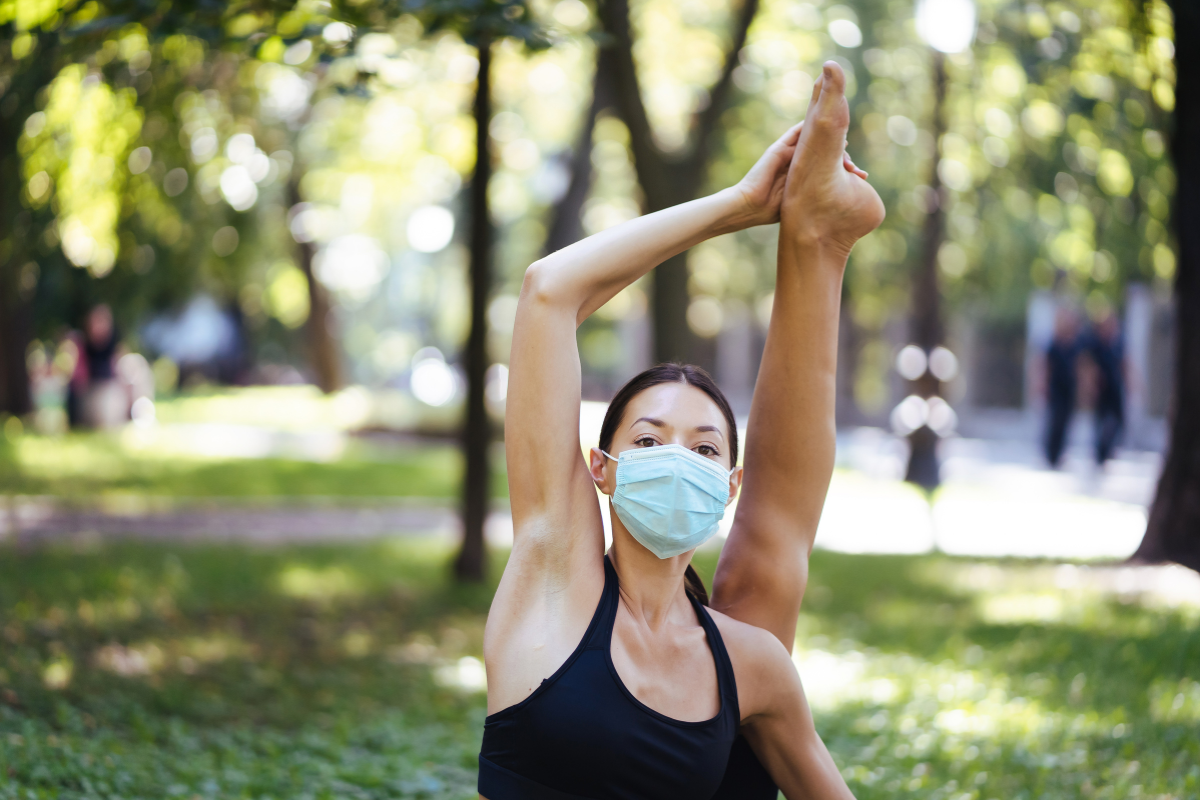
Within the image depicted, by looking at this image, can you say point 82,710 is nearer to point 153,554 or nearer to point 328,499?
point 153,554

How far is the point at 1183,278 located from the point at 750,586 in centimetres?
722

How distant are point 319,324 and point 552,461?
95.0 ft

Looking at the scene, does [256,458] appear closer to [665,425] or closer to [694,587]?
[694,587]

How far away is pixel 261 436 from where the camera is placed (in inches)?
927

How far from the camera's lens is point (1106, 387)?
16.4 meters

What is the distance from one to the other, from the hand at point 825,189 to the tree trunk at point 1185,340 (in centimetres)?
679

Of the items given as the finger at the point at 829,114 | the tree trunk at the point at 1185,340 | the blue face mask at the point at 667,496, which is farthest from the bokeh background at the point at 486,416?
the finger at the point at 829,114

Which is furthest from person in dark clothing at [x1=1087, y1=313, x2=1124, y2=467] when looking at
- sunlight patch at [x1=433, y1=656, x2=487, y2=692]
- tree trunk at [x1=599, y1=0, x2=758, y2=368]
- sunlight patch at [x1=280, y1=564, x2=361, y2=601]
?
sunlight patch at [x1=433, y1=656, x2=487, y2=692]

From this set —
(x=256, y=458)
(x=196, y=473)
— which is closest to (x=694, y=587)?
(x=196, y=473)

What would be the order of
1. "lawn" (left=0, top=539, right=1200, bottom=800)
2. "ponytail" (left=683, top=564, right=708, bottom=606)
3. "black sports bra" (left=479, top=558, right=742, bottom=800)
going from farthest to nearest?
"lawn" (left=0, top=539, right=1200, bottom=800), "ponytail" (left=683, top=564, right=708, bottom=606), "black sports bra" (left=479, top=558, right=742, bottom=800)

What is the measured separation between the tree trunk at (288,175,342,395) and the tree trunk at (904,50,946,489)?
52.1 ft

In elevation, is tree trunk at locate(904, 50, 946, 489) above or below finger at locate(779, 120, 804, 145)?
below

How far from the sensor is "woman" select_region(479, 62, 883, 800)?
97.6 inches

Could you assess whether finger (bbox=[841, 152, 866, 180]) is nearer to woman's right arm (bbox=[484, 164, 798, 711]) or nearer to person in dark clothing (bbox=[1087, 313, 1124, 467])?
woman's right arm (bbox=[484, 164, 798, 711])
